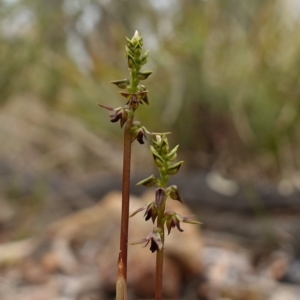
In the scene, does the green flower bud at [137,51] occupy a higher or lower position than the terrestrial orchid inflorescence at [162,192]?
higher

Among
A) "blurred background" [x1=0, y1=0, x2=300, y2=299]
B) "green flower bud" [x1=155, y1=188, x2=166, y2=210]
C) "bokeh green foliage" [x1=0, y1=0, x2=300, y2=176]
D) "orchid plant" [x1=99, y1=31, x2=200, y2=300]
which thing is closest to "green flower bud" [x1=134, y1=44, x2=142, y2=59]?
"orchid plant" [x1=99, y1=31, x2=200, y2=300]

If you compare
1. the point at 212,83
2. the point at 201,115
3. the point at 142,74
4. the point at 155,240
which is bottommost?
the point at 155,240

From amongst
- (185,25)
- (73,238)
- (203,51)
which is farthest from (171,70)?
(73,238)

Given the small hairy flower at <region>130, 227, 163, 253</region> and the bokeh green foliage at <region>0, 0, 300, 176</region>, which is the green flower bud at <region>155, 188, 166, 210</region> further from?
the bokeh green foliage at <region>0, 0, 300, 176</region>

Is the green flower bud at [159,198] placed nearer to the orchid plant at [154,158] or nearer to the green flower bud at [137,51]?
the orchid plant at [154,158]

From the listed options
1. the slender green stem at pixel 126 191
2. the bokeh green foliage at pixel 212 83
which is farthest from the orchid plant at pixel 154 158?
the bokeh green foliage at pixel 212 83

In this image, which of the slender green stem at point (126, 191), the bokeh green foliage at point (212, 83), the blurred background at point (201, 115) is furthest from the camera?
the bokeh green foliage at point (212, 83)

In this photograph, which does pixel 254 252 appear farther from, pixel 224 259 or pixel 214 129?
pixel 214 129

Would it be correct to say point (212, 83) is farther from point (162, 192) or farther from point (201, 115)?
point (162, 192)

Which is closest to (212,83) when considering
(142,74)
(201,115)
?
(201,115)

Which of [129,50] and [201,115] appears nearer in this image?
[129,50]

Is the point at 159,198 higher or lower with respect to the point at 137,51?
lower
